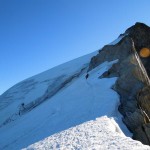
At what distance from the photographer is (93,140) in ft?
50.1

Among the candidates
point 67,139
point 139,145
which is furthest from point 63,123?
point 139,145

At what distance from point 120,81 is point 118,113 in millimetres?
3838

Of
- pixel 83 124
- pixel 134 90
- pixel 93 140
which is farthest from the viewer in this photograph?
pixel 134 90

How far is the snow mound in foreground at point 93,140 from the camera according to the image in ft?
45.3

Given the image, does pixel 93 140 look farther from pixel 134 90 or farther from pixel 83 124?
pixel 134 90

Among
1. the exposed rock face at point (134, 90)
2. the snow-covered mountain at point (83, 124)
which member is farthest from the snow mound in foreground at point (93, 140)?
the exposed rock face at point (134, 90)

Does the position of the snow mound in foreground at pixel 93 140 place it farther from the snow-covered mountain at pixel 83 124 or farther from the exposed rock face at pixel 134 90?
the exposed rock face at pixel 134 90

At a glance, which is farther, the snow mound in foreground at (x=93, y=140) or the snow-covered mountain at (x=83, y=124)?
the snow-covered mountain at (x=83, y=124)

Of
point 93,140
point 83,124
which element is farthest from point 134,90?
point 93,140

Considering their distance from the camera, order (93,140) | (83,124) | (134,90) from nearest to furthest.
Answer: (93,140), (83,124), (134,90)

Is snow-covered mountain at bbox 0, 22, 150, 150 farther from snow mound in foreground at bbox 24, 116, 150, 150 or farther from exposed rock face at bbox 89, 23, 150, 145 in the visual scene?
exposed rock face at bbox 89, 23, 150, 145

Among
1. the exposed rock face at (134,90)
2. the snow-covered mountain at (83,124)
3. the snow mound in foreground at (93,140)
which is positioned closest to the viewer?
the snow mound in foreground at (93,140)

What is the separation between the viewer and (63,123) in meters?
24.5

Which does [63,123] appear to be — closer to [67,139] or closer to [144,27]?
[67,139]
